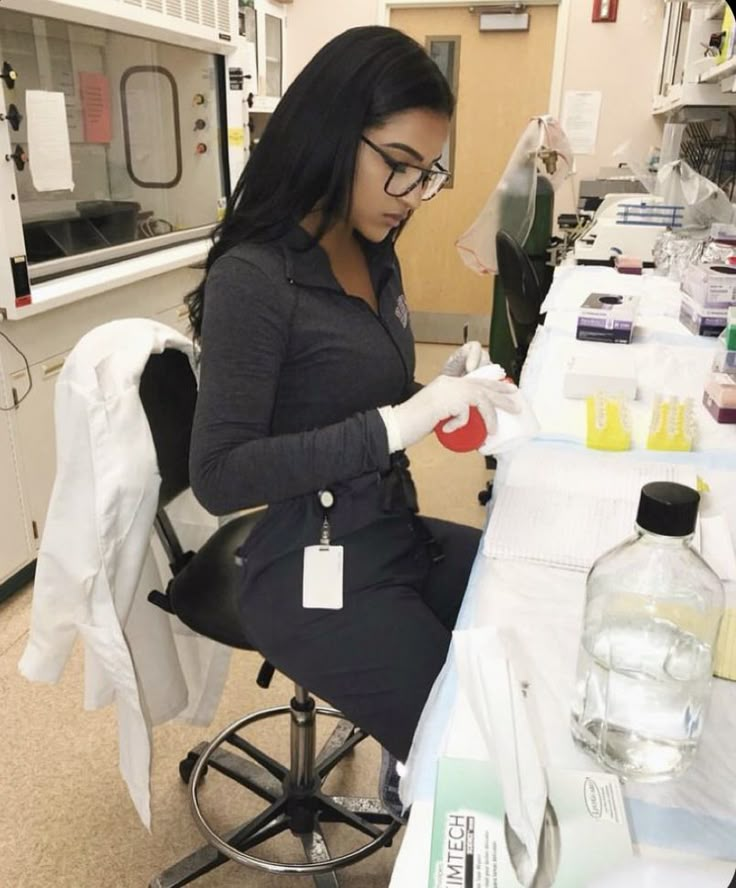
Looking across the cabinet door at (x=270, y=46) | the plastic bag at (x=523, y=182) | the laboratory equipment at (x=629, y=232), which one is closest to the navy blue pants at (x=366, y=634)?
the laboratory equipment at (x=629, y=232)

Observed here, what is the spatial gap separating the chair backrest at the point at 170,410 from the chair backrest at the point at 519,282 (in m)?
1.51

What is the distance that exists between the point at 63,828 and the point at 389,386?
1029 millimetres

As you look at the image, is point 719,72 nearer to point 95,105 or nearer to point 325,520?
point 95,105

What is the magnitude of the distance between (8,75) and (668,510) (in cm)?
178

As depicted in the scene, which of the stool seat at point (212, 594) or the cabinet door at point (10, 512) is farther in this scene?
the cabinet door at point (10, 512)

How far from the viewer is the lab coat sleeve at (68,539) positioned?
38.9 inches

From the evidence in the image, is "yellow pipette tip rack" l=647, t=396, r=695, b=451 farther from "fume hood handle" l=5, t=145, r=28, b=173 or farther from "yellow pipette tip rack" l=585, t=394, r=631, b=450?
"fume hood handle" l=5, t=145, r=28, b=173

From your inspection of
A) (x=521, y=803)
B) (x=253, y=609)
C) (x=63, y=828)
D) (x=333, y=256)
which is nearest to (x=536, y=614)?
(x=521, y=803)

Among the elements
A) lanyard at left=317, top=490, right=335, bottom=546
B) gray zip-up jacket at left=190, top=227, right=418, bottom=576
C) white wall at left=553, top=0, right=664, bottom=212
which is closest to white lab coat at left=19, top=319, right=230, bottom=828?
gray zip-up jacket at left=190, top=227, right=418, bottom=576

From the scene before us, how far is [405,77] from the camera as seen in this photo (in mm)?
914

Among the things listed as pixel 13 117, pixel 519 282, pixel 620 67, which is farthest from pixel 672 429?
pixel 620 67

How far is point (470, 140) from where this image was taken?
14.0 feet

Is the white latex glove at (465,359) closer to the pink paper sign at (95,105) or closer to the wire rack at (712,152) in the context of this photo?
the pink paper sign at (95,105)

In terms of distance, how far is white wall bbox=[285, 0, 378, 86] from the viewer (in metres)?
4.16
